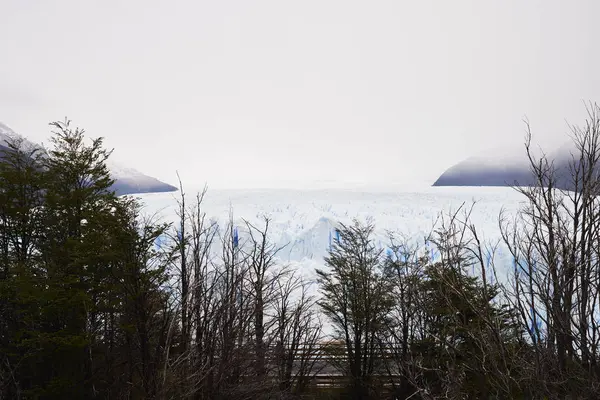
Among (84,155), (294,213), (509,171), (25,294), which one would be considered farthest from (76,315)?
(509,171)

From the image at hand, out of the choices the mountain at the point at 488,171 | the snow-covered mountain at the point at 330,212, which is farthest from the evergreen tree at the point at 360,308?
the mountain at the point at 488,171

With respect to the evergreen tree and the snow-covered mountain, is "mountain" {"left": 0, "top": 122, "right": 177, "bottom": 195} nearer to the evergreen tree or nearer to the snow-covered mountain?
the snow-covered mountain

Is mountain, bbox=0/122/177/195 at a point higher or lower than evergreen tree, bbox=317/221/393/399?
higher

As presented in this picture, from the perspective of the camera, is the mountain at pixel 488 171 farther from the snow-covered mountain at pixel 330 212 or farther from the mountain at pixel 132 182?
the mountain at pixel 132 182

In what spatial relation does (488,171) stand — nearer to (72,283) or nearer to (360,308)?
(360,308)

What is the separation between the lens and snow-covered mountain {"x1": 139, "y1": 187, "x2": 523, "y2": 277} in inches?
1110

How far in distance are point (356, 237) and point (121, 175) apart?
28.8 meters

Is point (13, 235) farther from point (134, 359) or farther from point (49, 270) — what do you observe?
point (134, 359)

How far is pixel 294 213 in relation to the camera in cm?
3108

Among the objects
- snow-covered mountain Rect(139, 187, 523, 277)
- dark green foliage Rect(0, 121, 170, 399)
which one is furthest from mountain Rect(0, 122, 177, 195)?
dark green foliage Rect(0, 121, 170, 399)

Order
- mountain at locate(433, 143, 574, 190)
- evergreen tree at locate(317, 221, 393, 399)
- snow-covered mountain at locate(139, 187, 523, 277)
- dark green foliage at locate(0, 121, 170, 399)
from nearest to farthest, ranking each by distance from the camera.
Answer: dark green foliage at locate(0, 121, 170, 399) → evergreen tree at locate(317, 221, 393, 399) → snow-covered mountain at locate(139, 187, 523, 277) → mountain at locate(433, 143, 574, 190)

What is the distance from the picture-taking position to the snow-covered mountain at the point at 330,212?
92.5 feet

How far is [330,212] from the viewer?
31.5 m

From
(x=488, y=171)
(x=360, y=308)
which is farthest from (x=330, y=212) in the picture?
(x=488, y=171)
